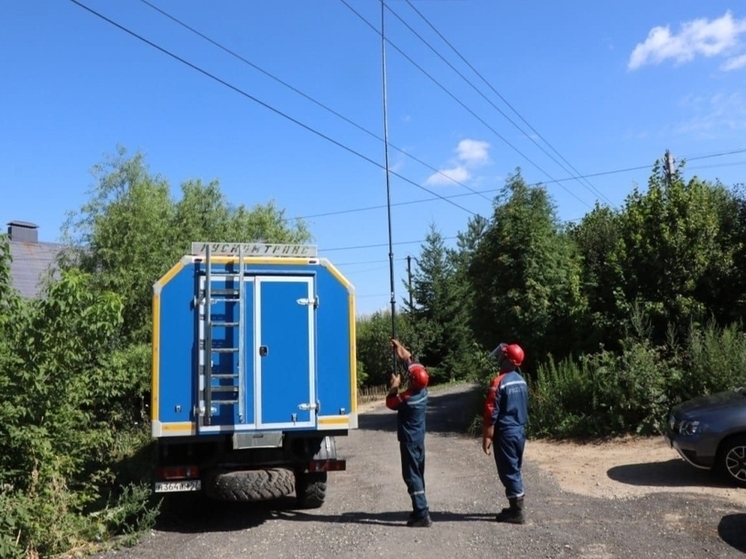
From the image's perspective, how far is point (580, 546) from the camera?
21.3ft

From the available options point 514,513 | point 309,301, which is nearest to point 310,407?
point 309,301

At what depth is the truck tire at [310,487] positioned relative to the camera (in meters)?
8.28

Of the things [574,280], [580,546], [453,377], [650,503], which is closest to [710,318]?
[574,280]

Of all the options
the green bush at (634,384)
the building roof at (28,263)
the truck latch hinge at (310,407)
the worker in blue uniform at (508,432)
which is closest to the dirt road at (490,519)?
the worker in blue uniform at (508,432)

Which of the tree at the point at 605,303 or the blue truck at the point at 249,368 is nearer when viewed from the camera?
the blue truck at the point at 249,368

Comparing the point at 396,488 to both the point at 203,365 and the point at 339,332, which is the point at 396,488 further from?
the point at 203,365

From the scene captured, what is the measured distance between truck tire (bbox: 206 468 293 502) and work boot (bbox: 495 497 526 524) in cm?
223

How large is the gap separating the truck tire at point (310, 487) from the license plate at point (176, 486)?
3.94 ft

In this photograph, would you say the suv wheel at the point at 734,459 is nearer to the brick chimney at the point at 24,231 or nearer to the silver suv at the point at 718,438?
the silver suv at the point at 718,438

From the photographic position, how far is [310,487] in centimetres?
831

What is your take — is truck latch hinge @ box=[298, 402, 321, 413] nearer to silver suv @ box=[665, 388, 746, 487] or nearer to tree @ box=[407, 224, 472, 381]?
silver suv @ box=[665, 388, 746, 487]

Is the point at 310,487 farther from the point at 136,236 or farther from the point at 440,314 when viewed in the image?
the point at 440,314

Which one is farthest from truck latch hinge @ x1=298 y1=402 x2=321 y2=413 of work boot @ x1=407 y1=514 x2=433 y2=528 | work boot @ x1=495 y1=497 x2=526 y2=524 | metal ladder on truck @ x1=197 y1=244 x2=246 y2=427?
work boot @ x1=495 y1=497 x2=526 y2=524

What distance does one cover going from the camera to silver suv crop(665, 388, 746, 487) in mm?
8438
